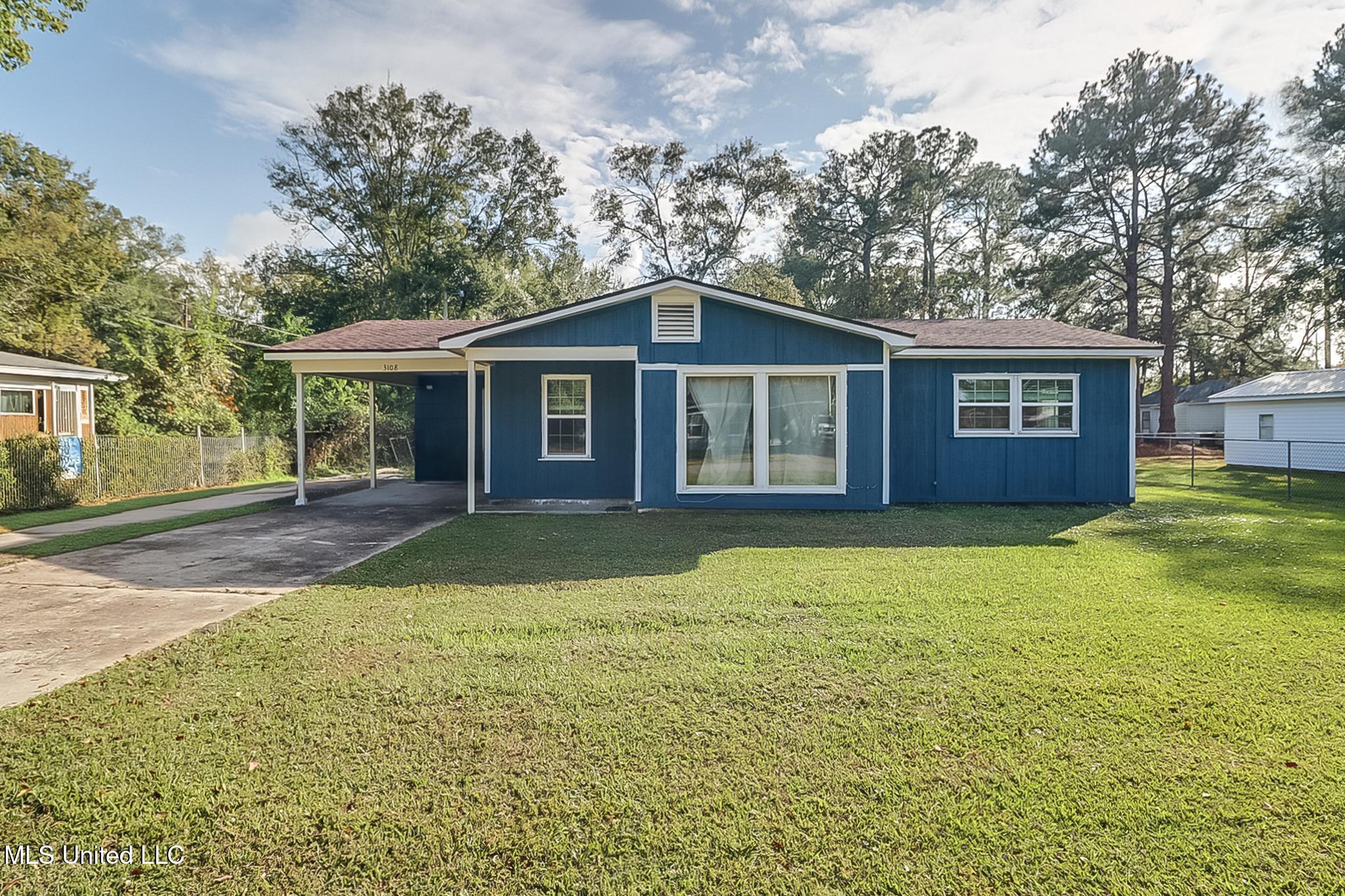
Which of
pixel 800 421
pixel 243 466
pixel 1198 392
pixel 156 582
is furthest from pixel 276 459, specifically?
pixel 1198 392

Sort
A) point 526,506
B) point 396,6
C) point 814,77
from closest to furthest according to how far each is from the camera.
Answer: point 526,506 → point 396,6 → point 814,77

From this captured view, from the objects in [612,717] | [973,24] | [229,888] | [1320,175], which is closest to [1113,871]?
[612,717]

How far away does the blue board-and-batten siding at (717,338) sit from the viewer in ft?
33.3

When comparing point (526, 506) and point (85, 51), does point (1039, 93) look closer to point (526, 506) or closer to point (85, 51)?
point (526, 506)

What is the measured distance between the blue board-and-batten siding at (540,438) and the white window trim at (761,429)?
152cm

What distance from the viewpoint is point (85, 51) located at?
16.3m

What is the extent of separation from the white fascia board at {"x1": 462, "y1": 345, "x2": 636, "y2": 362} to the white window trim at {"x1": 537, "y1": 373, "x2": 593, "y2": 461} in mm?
1244

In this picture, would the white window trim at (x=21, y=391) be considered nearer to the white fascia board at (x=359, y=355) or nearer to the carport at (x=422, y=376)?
the carport at (x=422, y=376)

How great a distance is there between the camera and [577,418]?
11.5 metres

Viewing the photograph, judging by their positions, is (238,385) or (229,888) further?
(238,385)

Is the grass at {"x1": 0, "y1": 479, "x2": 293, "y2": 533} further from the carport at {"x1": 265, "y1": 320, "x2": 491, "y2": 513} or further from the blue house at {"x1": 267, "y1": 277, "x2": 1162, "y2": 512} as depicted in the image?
the blue house at {"x1": 267, "y1": 277, "x2": 1162, "y2": 512}

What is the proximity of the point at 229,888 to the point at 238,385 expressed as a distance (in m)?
24.9

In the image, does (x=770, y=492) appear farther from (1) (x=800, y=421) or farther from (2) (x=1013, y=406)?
(2) (x=1013, y=406)

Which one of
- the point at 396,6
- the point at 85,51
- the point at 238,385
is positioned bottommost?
the point at 238,385
